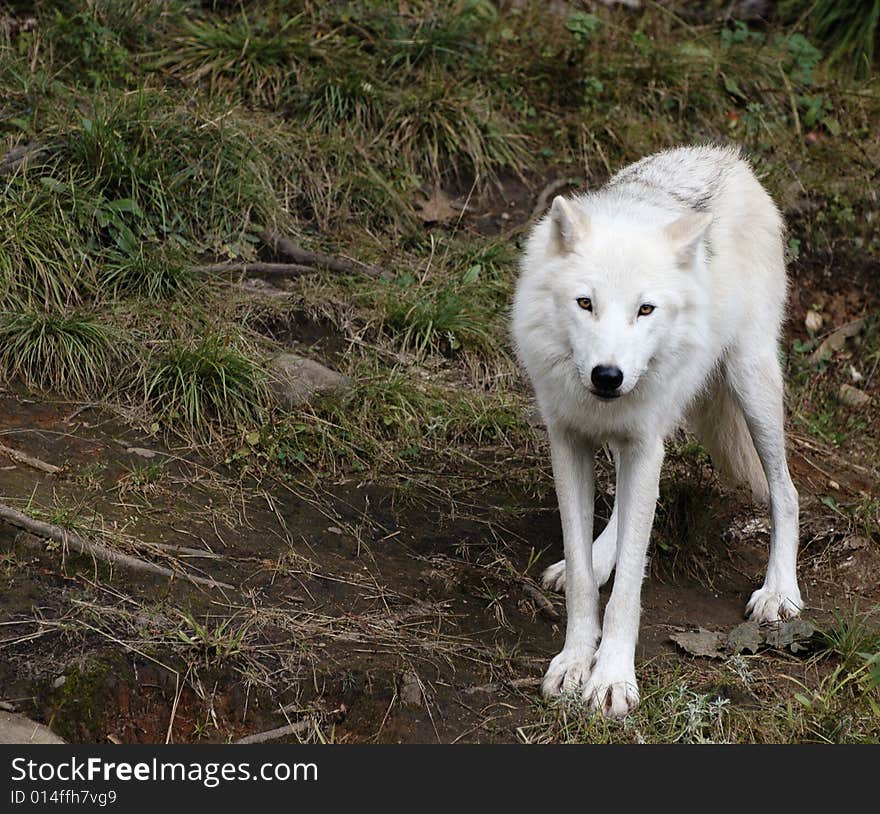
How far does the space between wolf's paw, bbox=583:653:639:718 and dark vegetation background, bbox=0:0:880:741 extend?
0.21 ft

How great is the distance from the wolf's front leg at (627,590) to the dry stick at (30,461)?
2.27m

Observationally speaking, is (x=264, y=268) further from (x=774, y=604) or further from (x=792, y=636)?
(x=792, y=636)

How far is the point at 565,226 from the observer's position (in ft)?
13.1

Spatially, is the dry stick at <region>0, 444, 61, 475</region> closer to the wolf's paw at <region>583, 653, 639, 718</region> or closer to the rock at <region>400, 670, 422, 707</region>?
the rock at <region>400, 670, 422, 707</region>

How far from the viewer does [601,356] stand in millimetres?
3672

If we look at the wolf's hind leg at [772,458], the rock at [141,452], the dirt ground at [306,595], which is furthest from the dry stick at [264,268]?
the wolf's hind leg at [772,458]

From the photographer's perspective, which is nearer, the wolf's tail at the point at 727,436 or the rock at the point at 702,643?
the rock at the point at 702,643

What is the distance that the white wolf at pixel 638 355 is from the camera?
3854 millimetres

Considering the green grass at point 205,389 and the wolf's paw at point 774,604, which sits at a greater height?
the green grass at point 205,389

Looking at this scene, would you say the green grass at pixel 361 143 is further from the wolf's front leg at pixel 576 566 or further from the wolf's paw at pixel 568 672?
the wolf's paw at pixel 568 672

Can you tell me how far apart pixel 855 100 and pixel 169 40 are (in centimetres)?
488

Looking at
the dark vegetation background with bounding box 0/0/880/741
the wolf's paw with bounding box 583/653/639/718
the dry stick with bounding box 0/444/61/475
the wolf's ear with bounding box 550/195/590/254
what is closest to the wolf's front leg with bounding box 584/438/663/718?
the wolf's paw with bounding box 583/653/639/718

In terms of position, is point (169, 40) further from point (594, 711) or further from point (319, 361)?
point (594, 711)

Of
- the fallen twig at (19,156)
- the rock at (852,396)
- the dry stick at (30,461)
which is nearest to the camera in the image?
the dry stick at (30,461)
